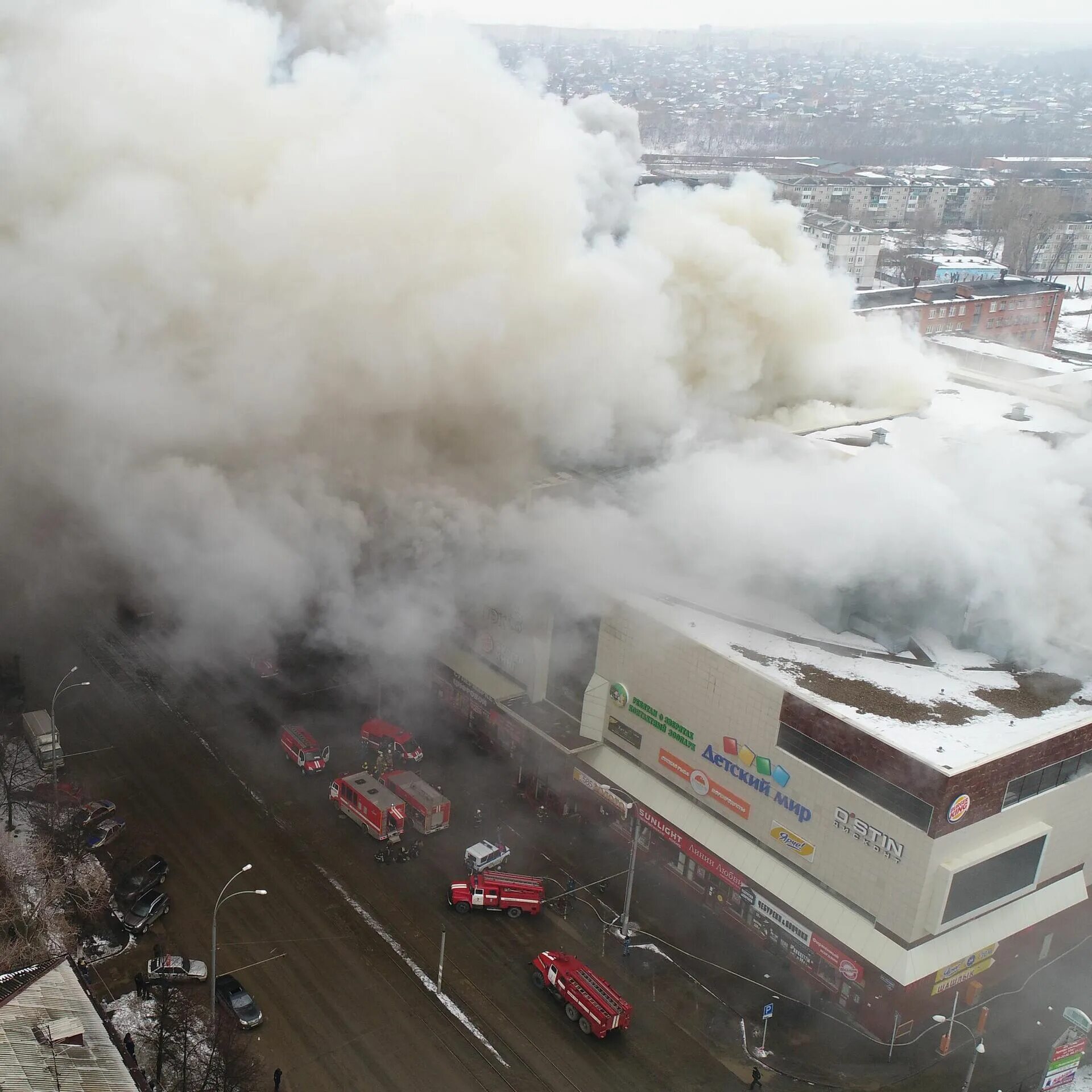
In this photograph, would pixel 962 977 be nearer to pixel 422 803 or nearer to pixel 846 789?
pixel 846 789

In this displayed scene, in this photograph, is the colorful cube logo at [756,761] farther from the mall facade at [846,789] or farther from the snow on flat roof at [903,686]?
the snow on flat roof at [903,686]

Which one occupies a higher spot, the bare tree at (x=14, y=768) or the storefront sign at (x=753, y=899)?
the storefront sign at (x=753, y=899)

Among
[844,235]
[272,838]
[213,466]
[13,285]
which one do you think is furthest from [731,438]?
[844,235]

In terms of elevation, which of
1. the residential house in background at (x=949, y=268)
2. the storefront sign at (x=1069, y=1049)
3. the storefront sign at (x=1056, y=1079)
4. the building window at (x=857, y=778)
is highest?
the residential house in background at (x=949, y=268)

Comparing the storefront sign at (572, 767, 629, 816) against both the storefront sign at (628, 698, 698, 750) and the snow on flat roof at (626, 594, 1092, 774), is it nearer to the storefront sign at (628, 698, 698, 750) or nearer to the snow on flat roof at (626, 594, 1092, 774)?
the storefront sign at (628, 698, 698, 750)

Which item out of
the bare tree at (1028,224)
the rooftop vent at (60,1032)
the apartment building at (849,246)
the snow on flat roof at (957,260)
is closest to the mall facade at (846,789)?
the rooftop vent at (60,1032)

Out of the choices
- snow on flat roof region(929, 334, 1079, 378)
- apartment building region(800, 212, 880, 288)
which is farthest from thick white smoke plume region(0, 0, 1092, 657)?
apartment building region(800, 212, 880, 288)

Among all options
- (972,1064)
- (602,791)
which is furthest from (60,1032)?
(972,1064)
